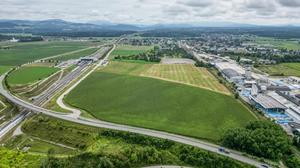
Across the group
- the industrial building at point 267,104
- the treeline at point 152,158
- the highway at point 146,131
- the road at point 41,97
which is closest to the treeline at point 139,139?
the treeline at point 152,158

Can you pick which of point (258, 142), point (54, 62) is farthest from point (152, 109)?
point (54, 62)

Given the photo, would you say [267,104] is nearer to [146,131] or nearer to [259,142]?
[259,142]

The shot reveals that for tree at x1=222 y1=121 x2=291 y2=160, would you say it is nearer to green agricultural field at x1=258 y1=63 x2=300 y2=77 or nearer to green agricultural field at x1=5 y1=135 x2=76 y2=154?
green agricultural field at x1=5 y1=135 x2=76 y2=154

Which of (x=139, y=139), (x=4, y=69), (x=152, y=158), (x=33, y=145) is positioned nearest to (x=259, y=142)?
(x=152, y=158)

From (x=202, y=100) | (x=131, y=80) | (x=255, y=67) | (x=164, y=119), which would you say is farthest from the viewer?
(x=255, y=67)

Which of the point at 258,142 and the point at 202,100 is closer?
the point at 258,142

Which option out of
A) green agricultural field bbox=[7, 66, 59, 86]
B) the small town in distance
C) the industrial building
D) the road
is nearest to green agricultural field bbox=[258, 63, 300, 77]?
the small town in distance

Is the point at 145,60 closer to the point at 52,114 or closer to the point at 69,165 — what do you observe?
the point at 52,114
